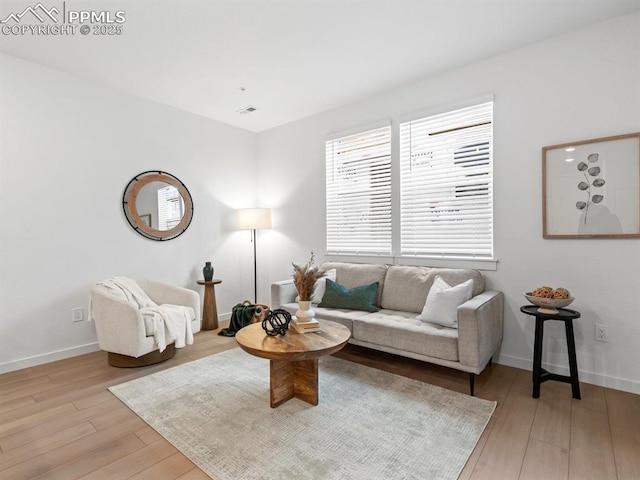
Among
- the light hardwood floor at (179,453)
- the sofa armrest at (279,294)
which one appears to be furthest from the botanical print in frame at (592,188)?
the sofa armrest at (279,294)

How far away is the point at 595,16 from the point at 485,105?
35.2 inches

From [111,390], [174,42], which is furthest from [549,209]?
[111,390]

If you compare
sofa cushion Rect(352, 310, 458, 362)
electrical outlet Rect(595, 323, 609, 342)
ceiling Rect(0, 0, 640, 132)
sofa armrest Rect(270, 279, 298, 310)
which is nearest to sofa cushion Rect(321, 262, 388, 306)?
sofa cushion Rect(352, 310, 458, 362)

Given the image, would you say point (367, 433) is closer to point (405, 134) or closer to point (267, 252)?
point (405, 134)

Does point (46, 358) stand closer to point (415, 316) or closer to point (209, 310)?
point (209, 310)

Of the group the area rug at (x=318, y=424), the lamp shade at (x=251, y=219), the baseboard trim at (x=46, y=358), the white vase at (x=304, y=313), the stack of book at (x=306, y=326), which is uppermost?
the lamp shade at (x=251, y=219)

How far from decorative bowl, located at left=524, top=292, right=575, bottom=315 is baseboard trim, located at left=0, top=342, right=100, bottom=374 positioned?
4.09 m

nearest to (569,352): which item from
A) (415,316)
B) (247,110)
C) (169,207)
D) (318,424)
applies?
(415,316)

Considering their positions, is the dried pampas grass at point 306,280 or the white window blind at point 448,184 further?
the white window blind at point 448,184

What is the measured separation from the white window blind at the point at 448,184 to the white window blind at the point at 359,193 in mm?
225

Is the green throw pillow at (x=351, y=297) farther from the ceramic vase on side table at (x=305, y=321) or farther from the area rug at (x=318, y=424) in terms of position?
the ceramic vase on side table at (x=305, y=321)

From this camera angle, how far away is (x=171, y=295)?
A: 342 cm

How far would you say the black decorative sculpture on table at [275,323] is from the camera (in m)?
2.28

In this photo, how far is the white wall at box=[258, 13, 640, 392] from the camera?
7.95ft
